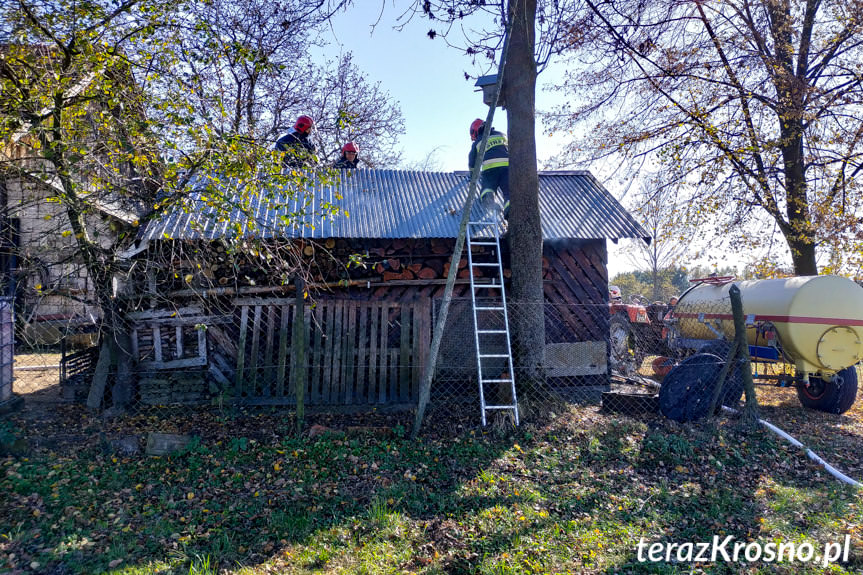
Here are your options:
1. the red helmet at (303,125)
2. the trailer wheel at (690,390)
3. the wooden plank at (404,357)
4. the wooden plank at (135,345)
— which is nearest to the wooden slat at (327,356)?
the wooden plank at (404,357)

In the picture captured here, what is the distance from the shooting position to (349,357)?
7.15 metres

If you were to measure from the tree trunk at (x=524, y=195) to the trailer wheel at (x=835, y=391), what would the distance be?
4.58 meters

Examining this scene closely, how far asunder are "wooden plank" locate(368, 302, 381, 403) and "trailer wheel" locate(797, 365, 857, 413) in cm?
671

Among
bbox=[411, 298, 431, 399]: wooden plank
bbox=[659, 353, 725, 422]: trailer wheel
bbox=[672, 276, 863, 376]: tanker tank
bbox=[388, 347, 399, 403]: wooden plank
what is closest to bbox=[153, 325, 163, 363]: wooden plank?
bbox=[388, 347, 399, 403]: wooden plank

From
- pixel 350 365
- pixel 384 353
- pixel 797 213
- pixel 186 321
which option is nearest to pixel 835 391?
pixel 797 213

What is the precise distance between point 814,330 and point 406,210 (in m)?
6.71

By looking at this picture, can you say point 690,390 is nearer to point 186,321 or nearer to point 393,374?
point 393,374

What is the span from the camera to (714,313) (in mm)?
9125

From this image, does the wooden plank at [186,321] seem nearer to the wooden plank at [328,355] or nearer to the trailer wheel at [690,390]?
the wooden plank at [328,355]

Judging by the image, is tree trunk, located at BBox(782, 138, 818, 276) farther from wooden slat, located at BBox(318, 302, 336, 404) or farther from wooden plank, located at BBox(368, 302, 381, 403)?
wooden slat, located at BBox(318, 302, 336, 404)

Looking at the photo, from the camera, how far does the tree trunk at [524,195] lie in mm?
7004

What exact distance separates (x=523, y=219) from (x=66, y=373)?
7.59m

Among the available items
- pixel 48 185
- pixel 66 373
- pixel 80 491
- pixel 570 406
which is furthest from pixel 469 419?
pixel 66 373

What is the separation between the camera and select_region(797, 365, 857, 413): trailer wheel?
7.71 m
